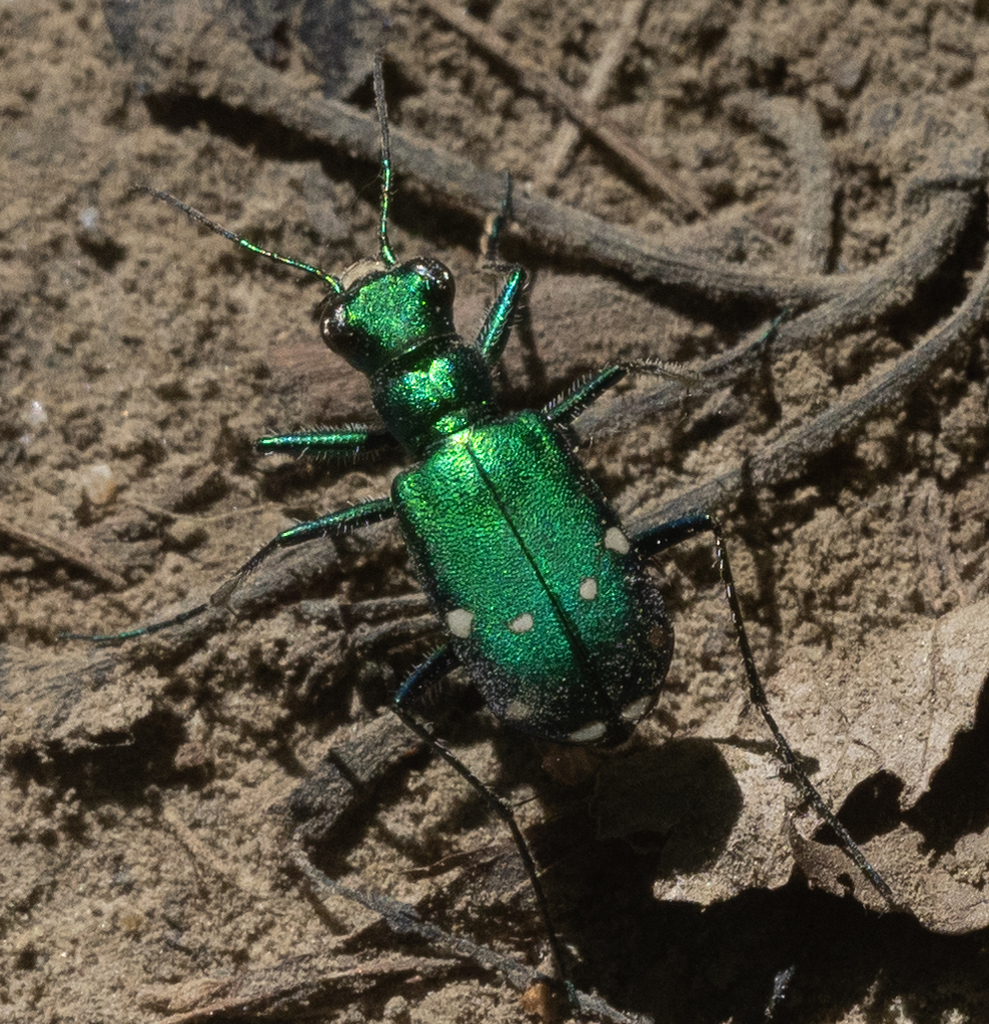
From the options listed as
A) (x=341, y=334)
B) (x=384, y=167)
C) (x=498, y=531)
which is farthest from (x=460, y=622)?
(x=384, y=167)

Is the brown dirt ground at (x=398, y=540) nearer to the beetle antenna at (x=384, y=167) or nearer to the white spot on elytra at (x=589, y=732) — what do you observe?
the beetle antenna at (x=384, y=167)

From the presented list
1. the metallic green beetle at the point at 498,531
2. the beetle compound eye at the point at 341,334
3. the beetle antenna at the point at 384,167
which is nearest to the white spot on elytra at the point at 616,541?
the metallic green beetle at the point at 498,531

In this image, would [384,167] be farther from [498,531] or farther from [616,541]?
[616,541]

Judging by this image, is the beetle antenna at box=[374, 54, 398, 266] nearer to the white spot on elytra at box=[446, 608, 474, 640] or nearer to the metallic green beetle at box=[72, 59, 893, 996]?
the metallic green beetle at box=[72, 59, 893, 996]

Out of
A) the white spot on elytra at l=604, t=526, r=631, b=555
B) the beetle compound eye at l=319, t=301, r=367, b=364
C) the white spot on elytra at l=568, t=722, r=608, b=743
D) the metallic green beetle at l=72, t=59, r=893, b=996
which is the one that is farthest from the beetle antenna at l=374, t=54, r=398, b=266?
the white spot on elytra at l=568, t=722, r=608, b=743

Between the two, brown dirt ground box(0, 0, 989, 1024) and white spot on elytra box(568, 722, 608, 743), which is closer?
white spot on elytra box(568, 722, 608, 743)

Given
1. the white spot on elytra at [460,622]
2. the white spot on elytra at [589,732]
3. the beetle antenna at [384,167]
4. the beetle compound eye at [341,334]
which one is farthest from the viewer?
the beetle antenna at [384,167]
